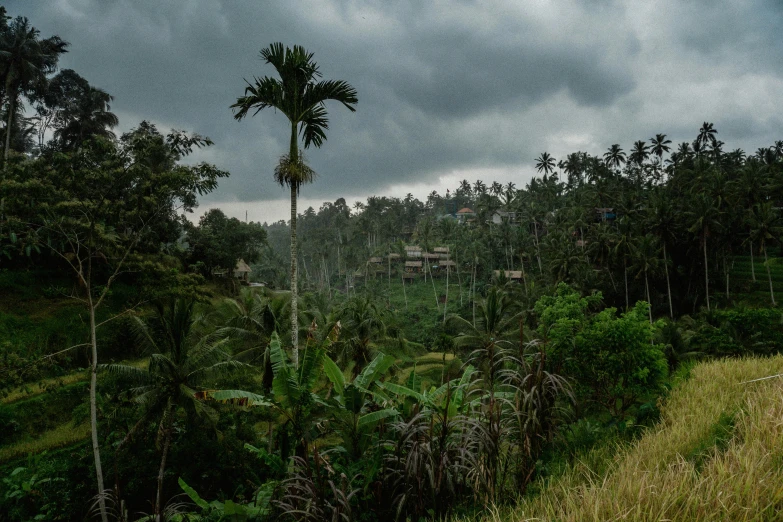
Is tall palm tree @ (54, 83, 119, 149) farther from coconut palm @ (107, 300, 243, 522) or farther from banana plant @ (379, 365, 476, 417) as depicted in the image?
banana plant @ (379, 365, 476, 417)

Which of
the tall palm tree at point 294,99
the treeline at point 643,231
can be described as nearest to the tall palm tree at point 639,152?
the treeline at point 643,231

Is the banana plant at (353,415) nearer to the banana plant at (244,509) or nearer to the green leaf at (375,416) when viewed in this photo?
the green leaf at (375,416)

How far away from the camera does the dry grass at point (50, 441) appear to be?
17.5 meters

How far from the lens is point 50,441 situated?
18.7m

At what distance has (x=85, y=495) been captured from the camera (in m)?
14.1

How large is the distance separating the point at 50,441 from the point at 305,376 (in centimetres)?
1756

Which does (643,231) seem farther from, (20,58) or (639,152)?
(20,58)

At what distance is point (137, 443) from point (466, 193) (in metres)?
119

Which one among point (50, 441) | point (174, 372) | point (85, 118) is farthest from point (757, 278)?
point (85, 118)

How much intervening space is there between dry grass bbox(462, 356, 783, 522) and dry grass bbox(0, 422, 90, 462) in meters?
22.4

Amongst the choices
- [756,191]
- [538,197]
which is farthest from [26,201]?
[538,197]

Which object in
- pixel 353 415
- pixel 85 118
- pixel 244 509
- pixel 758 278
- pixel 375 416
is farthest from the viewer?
pixel 758 278

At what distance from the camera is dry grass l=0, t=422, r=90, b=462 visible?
57.3ft

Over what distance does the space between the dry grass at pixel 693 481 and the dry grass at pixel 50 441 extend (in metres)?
22.4
